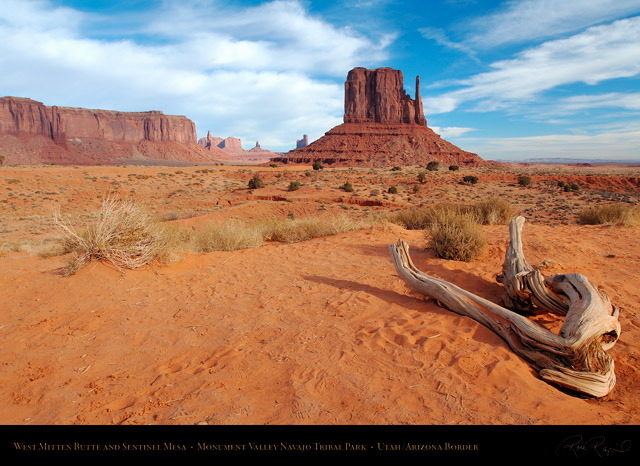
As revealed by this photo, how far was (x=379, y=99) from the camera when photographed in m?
86.6

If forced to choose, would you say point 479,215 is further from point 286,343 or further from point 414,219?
point 286,343

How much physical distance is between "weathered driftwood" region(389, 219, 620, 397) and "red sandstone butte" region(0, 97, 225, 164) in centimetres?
9995

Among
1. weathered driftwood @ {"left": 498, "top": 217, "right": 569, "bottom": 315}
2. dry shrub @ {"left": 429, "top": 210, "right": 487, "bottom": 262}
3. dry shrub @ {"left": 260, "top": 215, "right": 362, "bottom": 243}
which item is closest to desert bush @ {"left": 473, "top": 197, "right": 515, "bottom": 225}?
dry shrub @ {"left": 260, "top": 215, "right": 362, "bottom": 243}

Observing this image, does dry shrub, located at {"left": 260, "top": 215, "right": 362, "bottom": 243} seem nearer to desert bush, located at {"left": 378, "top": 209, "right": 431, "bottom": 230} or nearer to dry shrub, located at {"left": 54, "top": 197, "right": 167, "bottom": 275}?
desert bush, located at {"left": 378, "top": 209, "right": 431, "bottom": 230}

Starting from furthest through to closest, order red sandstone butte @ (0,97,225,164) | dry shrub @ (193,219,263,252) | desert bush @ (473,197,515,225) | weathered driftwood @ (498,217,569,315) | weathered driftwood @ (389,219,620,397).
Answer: red sandstone butte @ (0,97,225,164)
desert bush @ (473,197,515,225)
dry shrub @ (193,219,263,252)
weathered driftwood @ (498,217,569,315)
weathered driftwood @ (389,219,620,397)

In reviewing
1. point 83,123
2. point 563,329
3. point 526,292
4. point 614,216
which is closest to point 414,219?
point 614,216

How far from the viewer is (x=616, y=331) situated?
3482 mm

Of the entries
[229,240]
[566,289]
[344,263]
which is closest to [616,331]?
[566,289]

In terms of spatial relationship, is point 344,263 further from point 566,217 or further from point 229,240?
point 566,217

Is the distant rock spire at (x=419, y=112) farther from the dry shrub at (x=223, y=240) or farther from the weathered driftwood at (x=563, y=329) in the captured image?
the weathered driftwood at (x=563, y=329)

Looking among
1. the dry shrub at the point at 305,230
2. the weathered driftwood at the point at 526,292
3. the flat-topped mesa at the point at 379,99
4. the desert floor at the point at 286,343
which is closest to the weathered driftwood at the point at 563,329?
the weathered driftwood at the point at 526,292

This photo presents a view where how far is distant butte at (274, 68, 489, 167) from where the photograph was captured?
232 feet
